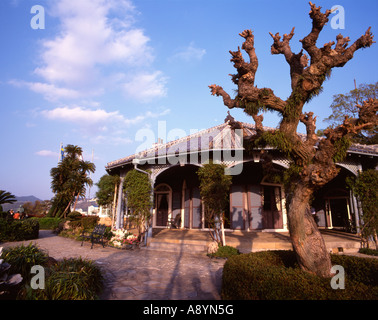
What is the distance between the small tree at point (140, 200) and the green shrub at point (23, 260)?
16.8ft

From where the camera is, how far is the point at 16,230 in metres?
11.6

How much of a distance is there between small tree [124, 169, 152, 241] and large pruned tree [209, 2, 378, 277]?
21.3ft

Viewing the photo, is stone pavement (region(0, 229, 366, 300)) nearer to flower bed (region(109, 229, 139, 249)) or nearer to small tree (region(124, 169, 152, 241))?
flower bed (region(109, 229, 139, 249))

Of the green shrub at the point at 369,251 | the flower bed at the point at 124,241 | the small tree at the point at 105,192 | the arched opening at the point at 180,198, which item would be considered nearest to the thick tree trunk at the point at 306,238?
the green shrub at the point at 369,251

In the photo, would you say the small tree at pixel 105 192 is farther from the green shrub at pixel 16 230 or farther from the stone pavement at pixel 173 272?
the stone pavement at pixel 173 272

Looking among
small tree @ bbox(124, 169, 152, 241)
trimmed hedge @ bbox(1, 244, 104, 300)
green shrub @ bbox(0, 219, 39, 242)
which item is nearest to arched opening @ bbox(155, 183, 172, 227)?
small tree @ bbox(124, 169, 152, 241)

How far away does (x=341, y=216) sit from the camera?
A: 49.3ft

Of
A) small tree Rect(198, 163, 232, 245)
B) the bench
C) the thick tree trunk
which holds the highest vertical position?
small tree Rect(198, 163, 232, 245)

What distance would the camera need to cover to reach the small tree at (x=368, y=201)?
8.70 meters

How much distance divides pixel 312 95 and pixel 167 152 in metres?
6.75

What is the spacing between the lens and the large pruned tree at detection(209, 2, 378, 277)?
3.50m

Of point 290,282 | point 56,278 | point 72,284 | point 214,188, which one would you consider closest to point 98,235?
point 214,188

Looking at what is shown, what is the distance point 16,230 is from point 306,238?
1354 centimetres

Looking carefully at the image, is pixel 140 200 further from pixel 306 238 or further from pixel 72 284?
pixel 306 238
